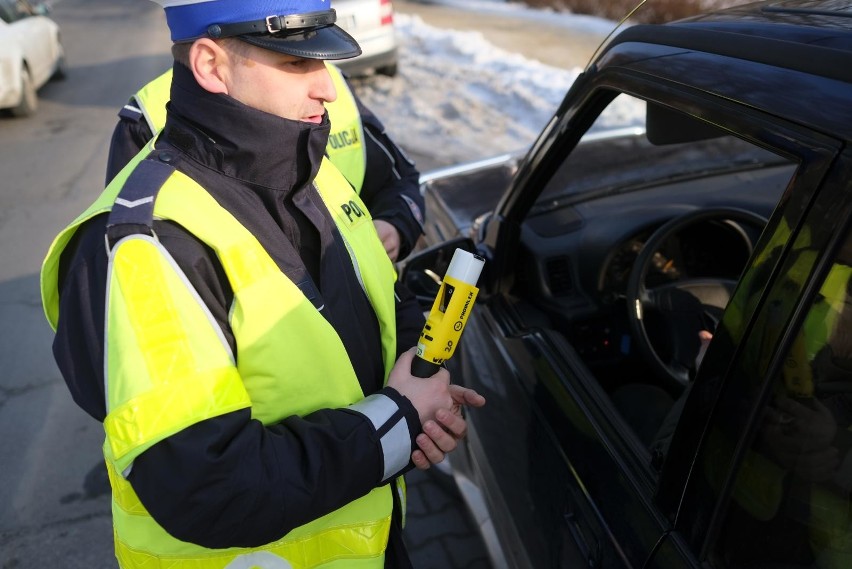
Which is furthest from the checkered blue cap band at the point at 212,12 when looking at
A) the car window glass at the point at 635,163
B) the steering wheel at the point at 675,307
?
the car window glass at the point at 635,163

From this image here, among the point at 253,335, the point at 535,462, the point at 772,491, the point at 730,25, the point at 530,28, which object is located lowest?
the point at 530,28

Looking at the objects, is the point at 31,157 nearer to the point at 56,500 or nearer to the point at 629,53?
the point at 56,500

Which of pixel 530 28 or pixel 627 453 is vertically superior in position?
pixel 627 453

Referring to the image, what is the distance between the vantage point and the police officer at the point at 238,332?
1.13 meters

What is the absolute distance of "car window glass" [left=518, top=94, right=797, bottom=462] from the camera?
81.8 inches

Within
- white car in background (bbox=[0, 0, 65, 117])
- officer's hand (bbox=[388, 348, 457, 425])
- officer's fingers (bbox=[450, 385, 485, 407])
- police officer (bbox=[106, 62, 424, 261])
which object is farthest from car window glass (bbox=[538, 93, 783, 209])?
white car in background (bbox=[0, 0, 65, 117])

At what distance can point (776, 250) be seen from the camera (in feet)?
3.58

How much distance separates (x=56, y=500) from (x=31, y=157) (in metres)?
5.11

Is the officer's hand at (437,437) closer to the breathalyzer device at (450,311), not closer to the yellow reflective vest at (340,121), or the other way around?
the breathalyzer device at (450,311)

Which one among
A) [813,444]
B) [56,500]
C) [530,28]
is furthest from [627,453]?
[530,28]

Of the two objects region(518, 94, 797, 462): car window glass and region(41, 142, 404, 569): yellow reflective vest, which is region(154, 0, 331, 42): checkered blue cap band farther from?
region(518, 94, 797, 462): car window glass

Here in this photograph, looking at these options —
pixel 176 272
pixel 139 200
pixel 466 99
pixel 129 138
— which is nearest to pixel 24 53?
pixel 466 99

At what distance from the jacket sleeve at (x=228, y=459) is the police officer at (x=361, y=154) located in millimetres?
1123

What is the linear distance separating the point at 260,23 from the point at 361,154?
1.20m
